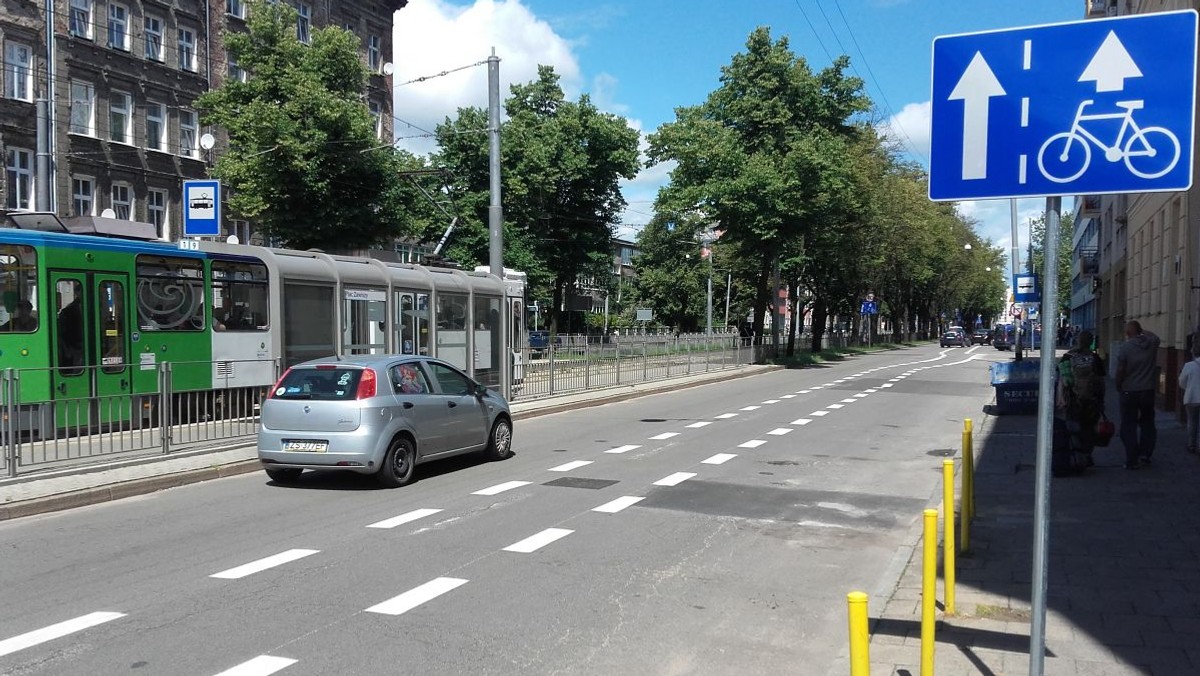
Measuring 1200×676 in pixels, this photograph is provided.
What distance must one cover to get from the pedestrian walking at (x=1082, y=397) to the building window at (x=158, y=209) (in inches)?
1314

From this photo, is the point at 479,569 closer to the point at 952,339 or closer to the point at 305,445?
the point at 305,445

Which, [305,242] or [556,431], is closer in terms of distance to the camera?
[556,431]

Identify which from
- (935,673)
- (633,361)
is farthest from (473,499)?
(633,361)

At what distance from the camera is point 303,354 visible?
17219 millimetres

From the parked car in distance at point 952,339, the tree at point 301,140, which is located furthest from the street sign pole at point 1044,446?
the parked car in distance at point 952,339

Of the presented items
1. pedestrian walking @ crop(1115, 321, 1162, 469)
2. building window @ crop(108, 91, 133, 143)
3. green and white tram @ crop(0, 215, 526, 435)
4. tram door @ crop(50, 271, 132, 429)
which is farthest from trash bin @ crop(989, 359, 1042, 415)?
building window @ crop(108, 91, 133, 143)

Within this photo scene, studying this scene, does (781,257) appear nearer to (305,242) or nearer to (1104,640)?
(305,242)

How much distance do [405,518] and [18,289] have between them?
7.99 m

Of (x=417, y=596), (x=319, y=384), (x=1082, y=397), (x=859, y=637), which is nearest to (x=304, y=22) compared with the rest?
(x=319, y=384)

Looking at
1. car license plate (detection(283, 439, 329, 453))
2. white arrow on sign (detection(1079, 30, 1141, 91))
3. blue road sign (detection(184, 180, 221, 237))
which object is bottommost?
car license plate (detection(283, 439, 329, 453))

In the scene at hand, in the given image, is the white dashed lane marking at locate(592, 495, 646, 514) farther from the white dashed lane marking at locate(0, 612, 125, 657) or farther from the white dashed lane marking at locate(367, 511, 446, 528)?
the white dashed lane marking at locate(0, 612, 125, 657)

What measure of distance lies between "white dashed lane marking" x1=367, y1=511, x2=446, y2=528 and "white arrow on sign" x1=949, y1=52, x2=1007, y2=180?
6313 millimetres

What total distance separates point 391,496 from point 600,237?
39.5 metres

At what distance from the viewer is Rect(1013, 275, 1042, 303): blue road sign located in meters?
27.7
